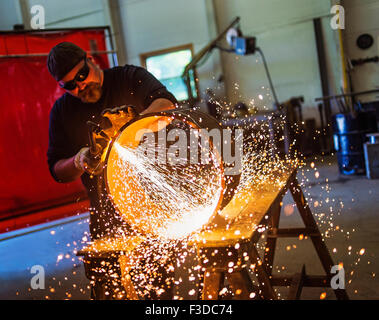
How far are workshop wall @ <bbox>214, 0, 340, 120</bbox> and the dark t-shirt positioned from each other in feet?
22.7

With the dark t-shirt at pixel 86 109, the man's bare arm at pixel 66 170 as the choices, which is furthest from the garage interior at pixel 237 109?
the dark t-shirt at pixel 86 109

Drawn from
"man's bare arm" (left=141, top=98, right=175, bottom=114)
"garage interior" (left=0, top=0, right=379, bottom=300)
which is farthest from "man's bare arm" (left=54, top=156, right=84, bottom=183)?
"garage interior" (left=0, top=0, right=379, bottom=300)

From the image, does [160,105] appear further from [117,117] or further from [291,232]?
[291,232]

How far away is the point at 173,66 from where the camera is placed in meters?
9.33

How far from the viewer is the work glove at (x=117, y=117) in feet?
4.75

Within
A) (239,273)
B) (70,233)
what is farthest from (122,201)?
(70,233)

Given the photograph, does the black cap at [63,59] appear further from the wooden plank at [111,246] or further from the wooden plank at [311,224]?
the wooden plank at [311,224]

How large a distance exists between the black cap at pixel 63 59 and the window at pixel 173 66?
7.32m

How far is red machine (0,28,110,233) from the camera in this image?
19.9 ft

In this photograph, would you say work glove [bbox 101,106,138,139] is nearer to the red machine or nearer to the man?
the man

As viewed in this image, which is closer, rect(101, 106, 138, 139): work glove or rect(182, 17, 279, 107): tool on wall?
rect(101, 106, 138, 139): work glove

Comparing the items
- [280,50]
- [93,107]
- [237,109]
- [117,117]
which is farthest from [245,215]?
[280,50]

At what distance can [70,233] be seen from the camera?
5.07 metres

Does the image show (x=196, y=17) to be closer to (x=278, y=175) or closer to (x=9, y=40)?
(x=9, y=40)
